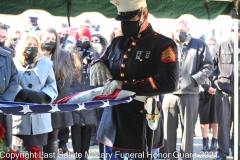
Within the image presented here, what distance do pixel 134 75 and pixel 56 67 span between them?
8.48ft

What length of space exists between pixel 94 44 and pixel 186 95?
5.52 ft

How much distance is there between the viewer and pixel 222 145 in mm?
8984

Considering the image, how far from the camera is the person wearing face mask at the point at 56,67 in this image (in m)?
Answer: 7.44

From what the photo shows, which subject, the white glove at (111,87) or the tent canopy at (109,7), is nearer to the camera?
the white glove at (111,87)

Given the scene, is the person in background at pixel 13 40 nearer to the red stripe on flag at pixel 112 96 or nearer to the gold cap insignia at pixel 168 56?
the red stripe on flag at pixel 112 96

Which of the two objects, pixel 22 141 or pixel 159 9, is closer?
pixel 22 141

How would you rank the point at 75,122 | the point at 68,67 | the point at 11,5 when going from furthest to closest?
the point at 75,122
the point at 68,67
the point at 11,5

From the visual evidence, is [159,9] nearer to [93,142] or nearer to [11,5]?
[11,5]

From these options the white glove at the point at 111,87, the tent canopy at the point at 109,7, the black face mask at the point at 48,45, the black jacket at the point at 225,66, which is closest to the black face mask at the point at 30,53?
the tent canopy at the point at 109,7

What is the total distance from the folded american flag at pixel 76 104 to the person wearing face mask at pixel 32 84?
151 cm

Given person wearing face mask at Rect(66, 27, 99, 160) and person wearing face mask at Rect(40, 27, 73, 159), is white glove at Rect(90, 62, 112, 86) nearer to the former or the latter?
person wearing face mask at Rect(40, 27, 73, 159)

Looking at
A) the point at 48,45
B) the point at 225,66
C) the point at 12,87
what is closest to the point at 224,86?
the point at 225,66

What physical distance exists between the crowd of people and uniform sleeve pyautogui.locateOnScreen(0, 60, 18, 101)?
1 cm

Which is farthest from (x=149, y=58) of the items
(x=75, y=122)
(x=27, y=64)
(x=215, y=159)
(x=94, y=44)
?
(x=215, y=159)
